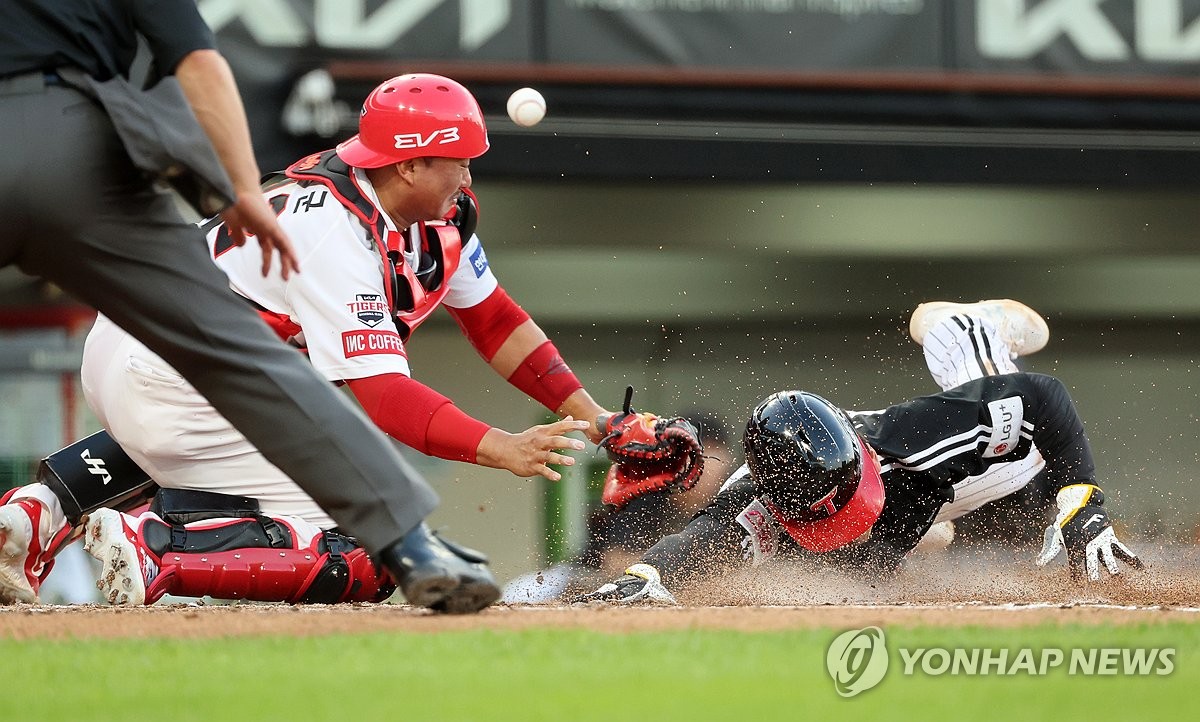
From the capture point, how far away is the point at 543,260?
930 centimetres

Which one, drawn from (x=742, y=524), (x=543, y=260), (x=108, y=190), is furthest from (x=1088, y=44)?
(x=108, y=190)

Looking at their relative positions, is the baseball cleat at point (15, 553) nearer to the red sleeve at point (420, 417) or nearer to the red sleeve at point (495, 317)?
the red sleeve at point (420, 417)

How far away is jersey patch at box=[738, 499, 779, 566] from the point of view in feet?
15.3

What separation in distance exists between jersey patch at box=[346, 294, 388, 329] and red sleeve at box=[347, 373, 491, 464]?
156 mm

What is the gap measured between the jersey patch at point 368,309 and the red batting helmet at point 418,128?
19.0 inches

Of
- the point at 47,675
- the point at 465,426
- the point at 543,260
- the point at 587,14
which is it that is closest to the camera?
the point at 47,675

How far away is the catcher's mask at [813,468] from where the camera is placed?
14.3ft

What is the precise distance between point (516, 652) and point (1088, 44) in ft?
20.7

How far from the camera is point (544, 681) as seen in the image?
103 inches

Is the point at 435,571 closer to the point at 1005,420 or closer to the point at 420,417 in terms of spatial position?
the point at 420,417

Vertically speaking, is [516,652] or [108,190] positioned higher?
[108,190]

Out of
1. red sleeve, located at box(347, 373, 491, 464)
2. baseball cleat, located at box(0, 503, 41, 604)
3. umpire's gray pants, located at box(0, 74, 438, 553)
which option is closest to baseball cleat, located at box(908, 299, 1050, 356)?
red sleeve, located at box(347, 373, 491, 464)

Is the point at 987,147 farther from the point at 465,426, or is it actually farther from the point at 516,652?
the point at 516,652

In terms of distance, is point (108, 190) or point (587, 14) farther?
point (587, 14)
